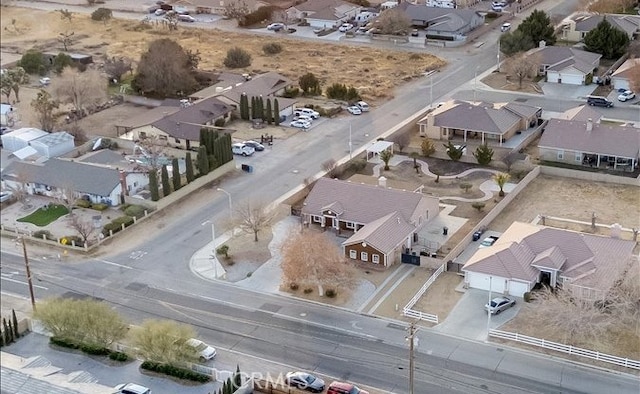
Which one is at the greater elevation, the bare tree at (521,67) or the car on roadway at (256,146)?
the bare tree at (521,67)

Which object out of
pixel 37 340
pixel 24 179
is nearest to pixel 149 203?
pixel 24 179

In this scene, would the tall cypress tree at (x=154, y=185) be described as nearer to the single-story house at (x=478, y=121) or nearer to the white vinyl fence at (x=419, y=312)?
the white vinyl fence at (x=419, y=312)

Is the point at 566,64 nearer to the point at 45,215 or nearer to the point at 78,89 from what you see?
the point at 78,89

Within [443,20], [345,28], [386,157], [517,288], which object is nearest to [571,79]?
[443,20]

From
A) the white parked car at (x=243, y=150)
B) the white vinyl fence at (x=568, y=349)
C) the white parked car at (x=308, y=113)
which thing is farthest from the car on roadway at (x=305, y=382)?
the white parked car at (x=308, y=113)

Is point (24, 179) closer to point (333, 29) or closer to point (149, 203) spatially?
point (149, 203)

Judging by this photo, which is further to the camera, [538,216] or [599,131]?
[599,131]

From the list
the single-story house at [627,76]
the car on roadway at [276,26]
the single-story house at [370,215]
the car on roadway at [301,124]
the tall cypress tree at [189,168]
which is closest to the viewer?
the single-story house at [370,215]
